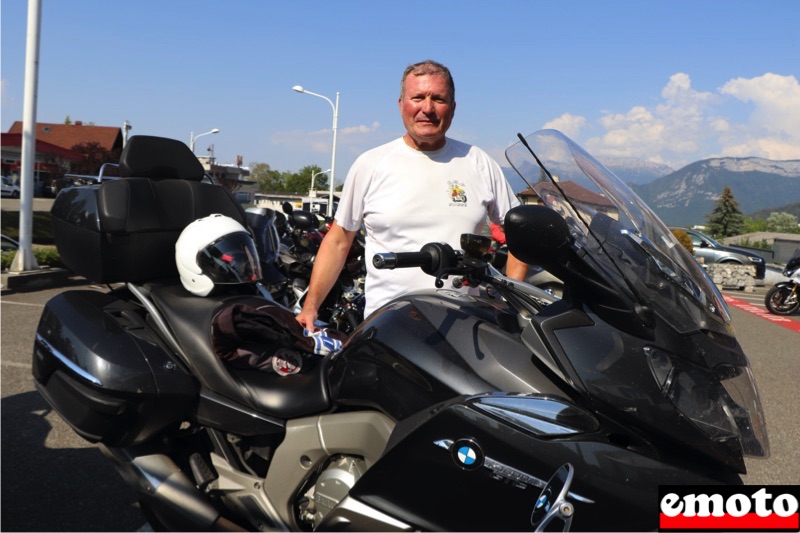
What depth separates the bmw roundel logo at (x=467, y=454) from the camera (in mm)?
1730

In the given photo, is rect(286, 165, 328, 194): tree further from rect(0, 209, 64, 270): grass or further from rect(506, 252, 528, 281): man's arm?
rect(506, 252, 528, 281): man's arm

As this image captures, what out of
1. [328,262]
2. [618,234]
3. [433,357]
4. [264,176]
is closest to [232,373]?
[328,262]

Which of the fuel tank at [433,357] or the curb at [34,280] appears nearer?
the fuel tank at [433,357]

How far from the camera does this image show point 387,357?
6.64 ft

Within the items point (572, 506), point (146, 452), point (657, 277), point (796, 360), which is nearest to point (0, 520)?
point (146, 452)

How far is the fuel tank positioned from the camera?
5.91 ft

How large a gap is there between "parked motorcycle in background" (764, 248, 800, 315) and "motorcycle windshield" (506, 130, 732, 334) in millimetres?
11689

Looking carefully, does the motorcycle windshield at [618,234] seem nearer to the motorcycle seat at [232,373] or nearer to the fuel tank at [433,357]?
the fuel tank at [433,357]

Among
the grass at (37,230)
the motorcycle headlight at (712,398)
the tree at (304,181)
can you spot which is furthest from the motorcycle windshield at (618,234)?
the tree at (304,181)

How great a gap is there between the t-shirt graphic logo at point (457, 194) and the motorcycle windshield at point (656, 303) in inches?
32.5

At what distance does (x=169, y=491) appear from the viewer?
250 cm

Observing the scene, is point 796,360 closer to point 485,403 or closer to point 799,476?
point 799,476

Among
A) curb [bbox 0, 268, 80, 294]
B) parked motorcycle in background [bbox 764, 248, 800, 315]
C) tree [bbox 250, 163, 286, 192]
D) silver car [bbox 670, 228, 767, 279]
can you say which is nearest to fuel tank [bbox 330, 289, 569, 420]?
curb [bbox 0, 268, 80, 294]

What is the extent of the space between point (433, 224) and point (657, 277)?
48.1 inches
